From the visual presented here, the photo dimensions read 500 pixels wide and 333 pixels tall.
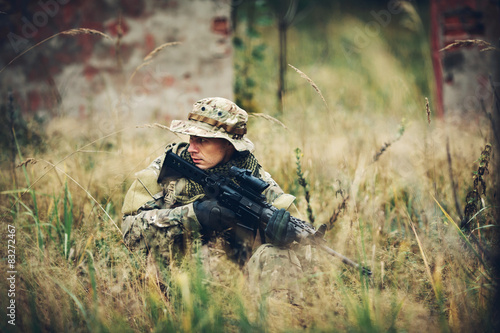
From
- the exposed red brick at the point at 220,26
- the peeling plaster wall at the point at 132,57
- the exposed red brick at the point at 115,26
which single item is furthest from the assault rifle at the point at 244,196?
the exposed red brick at the point at 115,26

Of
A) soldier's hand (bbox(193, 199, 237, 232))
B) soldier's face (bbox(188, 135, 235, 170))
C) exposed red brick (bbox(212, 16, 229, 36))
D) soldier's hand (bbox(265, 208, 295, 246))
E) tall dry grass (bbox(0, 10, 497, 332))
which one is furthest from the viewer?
exposed red brick (bbox(212, 16, 229, 36))

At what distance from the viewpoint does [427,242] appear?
220 cm

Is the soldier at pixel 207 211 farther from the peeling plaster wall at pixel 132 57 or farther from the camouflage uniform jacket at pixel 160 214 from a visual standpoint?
the peeling plaster wall at pixel 132 57

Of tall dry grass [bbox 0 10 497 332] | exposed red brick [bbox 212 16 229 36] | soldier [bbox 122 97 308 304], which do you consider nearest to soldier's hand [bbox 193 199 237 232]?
soldier [bbox 122 97 308 304]

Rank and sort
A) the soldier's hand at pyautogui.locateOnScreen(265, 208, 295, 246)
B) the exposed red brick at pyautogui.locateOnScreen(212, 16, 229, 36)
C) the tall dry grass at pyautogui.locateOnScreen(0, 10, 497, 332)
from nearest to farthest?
the tall dry grass at pyautogui.locateOnScreen(0, 10, 497, 332) → the soldier's hand at pyautogui.locateOnScreen(265, 208, 295, 246) → the exposed red brick at pyautogui.locateOnScreen(212, 16, 229, 36)

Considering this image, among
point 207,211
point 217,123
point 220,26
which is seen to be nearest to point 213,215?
point 207,211

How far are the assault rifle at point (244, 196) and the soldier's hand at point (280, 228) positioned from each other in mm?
34

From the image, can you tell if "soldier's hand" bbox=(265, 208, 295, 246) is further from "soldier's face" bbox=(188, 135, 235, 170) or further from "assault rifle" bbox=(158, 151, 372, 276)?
"soldier's face" bbox=(188, 135, 235, 170)

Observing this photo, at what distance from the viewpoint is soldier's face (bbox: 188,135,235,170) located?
6.93ft

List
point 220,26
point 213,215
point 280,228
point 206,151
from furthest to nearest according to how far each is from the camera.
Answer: point 220,26 → point 206,151 → point 213,215 → point 280,228

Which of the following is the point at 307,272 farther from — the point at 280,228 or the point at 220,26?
the point at 220,26

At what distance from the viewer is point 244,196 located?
6.61 ft

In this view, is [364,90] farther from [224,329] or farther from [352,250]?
[224,329]

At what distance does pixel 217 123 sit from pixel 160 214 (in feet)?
1.82
